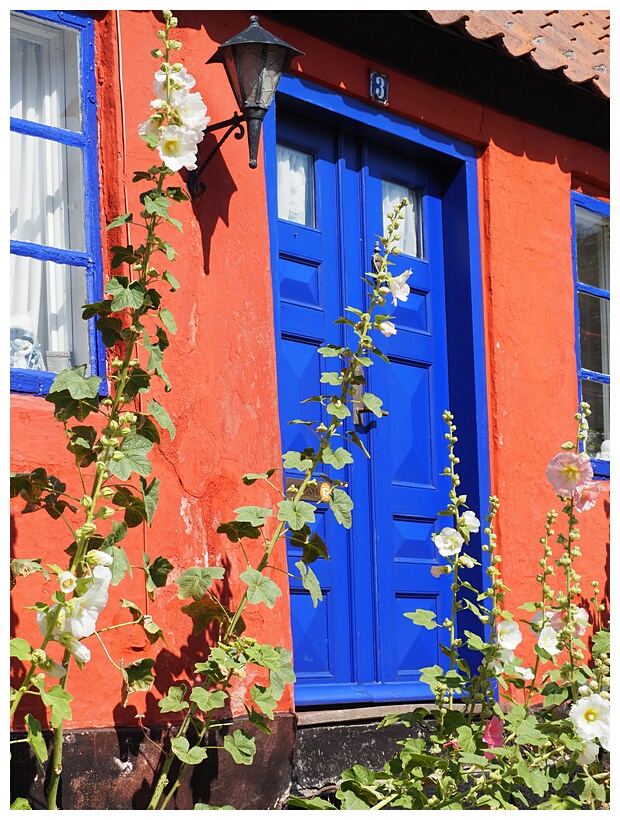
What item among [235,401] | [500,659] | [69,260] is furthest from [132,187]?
[500,659]

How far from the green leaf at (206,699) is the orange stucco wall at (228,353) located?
0.37m

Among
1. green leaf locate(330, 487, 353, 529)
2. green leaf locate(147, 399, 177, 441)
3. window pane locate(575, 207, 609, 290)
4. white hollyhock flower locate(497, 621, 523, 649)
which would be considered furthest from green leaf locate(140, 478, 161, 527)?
window pane locate(575, 207, 609, 290)

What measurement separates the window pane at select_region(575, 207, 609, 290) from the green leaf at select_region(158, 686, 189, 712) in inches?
154

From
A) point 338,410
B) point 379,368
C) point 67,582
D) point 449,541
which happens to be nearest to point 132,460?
point 67,582

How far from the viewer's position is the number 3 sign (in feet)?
18.1

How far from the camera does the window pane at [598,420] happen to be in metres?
6.83

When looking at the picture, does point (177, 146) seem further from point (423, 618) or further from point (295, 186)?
point (295, 186)

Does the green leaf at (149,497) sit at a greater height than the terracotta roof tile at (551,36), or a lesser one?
lesser

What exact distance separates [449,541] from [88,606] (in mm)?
1389

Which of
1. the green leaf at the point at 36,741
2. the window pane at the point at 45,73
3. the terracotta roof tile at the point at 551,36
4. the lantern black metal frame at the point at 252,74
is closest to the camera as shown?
the green leaf at the point at 36,741

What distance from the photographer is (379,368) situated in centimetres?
555

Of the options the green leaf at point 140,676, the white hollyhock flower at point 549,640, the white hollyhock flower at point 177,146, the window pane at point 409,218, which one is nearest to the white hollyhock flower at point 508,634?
the white hollyhock flower at point 549,640

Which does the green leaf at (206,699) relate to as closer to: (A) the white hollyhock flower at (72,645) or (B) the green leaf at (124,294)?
(A) the white hollyhock flower at (72,645)

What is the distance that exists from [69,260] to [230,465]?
98 centimetres
